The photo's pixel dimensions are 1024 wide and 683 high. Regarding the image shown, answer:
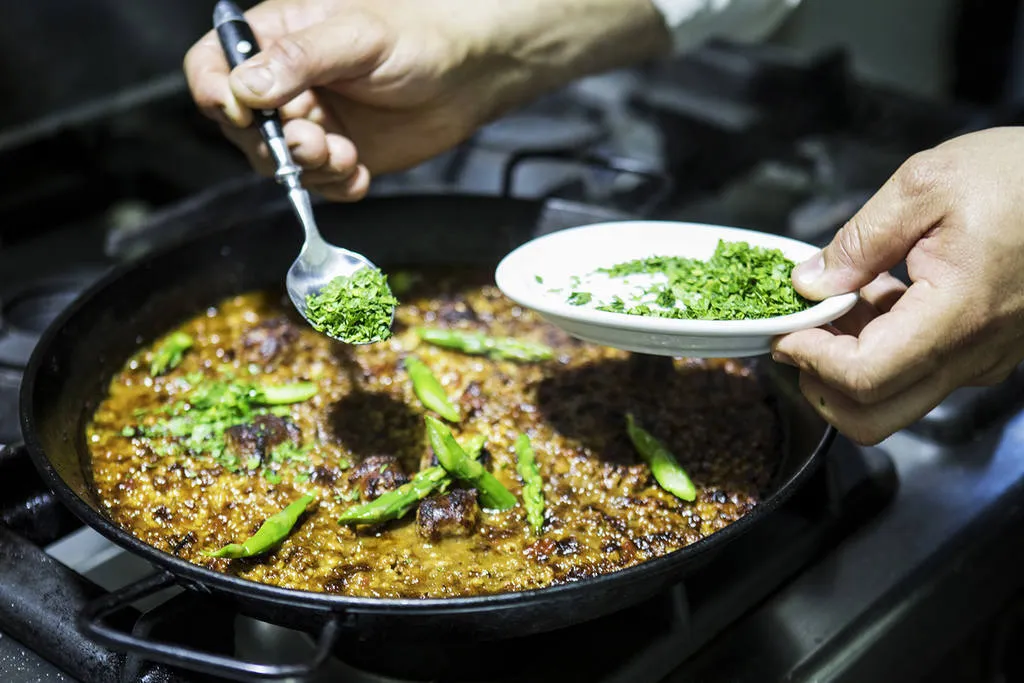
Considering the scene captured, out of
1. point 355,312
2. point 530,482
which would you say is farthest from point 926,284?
point 355,312

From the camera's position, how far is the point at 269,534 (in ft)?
5.90

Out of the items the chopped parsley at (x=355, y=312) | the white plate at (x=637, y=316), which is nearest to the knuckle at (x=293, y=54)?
the chopped parsley at (x=355, y=312)

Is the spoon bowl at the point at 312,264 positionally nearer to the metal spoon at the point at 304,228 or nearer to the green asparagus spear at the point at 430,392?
the metal spoon at the point at 304,228

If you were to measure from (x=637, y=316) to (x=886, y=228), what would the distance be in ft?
1.48

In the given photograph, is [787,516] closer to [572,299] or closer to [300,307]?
[572,299]

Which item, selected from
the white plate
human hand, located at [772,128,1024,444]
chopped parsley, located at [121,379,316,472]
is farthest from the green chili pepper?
human hand, located at [772,128,1024,444]

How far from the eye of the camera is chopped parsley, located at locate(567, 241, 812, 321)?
177cm

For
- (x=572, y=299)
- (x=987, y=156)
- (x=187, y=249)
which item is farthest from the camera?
(x=187, y=249)

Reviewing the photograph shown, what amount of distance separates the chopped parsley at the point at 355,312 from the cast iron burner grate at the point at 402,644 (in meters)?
0.58

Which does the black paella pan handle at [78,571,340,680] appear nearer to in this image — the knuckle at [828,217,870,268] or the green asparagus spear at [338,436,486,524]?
the green asparagus spear at [338,436,486,524]

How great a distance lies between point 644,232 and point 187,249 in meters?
1.22

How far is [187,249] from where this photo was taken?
8.11 ft

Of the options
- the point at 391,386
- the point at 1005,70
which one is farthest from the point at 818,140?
Result: the point at 391,386

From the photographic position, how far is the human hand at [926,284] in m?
1.56
